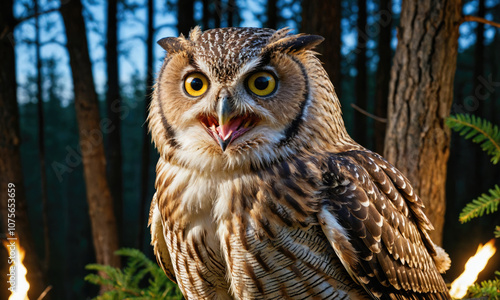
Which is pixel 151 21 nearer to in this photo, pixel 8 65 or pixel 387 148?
pixel 8 65

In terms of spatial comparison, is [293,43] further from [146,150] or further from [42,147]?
[146,150]

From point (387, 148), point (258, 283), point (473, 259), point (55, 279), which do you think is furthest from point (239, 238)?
point (55, 279)

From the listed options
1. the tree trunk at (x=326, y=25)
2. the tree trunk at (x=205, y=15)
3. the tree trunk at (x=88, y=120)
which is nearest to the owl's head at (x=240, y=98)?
the tree trunk at (x=326, y=25)

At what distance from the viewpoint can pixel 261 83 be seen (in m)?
1.30

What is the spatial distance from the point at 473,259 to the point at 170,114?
4.75 feet

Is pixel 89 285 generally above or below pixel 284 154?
below

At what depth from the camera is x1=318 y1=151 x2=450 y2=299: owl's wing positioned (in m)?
1.34

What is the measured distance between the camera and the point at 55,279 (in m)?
12.7

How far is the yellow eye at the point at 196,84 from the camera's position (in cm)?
132

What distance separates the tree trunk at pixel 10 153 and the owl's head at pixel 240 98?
10.1 feet

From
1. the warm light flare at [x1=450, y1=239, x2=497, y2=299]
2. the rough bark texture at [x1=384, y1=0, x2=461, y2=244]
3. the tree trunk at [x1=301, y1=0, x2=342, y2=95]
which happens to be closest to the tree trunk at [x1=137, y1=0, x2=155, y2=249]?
the tree trunk at [x1=301, y1=0, x2=342, y2=95]

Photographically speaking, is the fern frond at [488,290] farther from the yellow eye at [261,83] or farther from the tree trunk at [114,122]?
the tree trunk at [114,122]

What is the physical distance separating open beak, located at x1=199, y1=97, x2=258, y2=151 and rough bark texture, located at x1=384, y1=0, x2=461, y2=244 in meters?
1.57

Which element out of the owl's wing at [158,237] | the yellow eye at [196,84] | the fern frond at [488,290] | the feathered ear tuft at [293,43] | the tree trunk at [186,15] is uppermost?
the tree trunk at [186,15]
